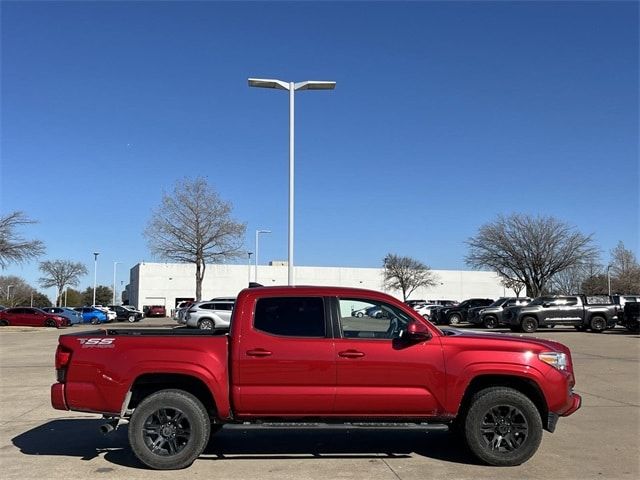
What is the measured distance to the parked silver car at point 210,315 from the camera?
30.1 meters

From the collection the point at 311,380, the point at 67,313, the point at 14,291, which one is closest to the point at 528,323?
the point at 311,380

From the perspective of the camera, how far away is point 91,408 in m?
6.27

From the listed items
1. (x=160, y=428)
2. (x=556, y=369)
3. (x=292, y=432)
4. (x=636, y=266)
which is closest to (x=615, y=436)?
(x=556, y=369)

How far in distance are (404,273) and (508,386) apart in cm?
7897

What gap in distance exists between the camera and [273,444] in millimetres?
7301

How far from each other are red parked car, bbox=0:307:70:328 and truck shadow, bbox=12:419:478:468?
123ft

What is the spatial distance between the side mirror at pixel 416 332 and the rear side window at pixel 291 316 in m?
0.89

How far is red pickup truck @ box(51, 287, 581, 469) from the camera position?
6.22 m

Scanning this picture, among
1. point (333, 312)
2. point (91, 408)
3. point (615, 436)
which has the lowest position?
point (615, 436)

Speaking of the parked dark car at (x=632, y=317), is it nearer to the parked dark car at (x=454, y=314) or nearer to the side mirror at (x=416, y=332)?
the parked dark car at (x=454, y=314)

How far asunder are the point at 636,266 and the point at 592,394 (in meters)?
81.2

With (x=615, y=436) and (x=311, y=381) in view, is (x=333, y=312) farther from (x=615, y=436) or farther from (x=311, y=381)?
(x=615, y=436)

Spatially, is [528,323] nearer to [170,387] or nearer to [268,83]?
[268,83]

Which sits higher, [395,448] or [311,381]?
[311,381]
